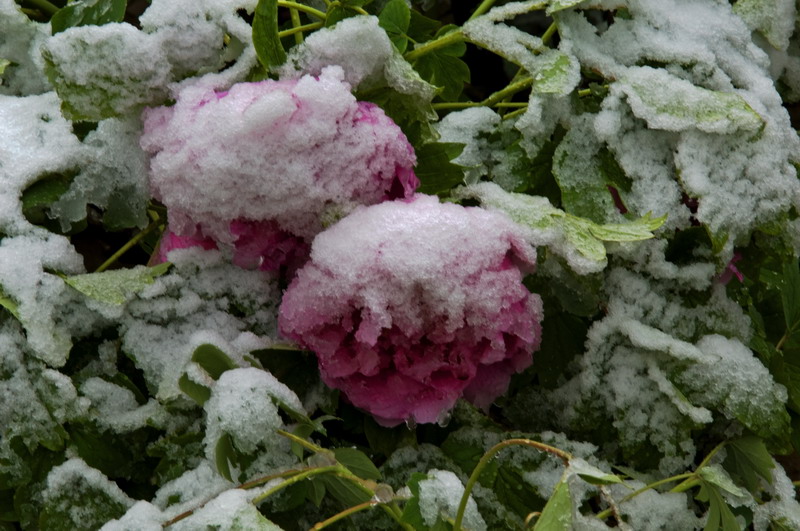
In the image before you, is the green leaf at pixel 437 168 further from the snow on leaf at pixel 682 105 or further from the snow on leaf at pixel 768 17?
the snow on leaf at pixel 768 17

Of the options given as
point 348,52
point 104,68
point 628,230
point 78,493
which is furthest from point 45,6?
point 628,230

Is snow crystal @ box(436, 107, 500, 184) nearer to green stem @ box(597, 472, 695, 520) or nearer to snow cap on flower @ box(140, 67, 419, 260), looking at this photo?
snow cap on flower @ box(140, 67, 419, 260)

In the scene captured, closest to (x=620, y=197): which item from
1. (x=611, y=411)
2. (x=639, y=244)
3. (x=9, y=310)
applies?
(x=639, y=244)

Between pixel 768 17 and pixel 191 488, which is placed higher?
pixel 768 17

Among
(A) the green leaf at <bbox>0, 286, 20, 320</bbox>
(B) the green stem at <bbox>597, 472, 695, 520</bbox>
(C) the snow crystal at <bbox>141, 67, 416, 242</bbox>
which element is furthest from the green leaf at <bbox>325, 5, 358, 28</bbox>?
(B) the green stem at <bbox>597, 472, 695, 520</bbox>

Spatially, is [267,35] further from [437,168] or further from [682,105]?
[682,105]

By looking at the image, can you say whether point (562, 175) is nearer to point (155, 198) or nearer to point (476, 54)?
point (155, 198)
